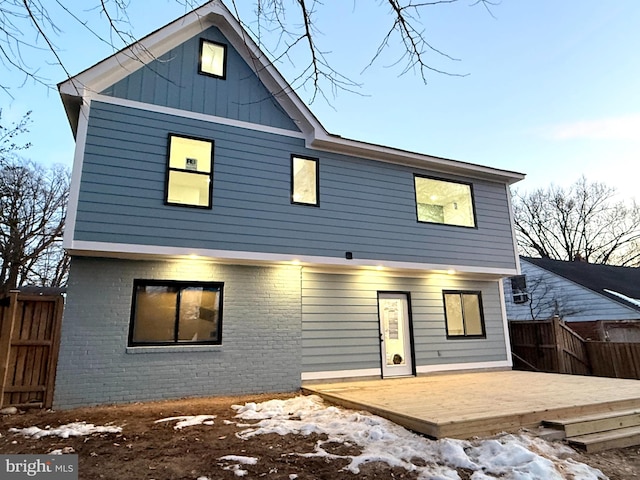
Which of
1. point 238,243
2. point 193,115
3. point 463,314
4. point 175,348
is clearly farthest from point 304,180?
point 463,314

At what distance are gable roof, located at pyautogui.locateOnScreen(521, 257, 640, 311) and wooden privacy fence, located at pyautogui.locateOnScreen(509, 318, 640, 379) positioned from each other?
16.6ft

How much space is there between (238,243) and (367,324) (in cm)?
343

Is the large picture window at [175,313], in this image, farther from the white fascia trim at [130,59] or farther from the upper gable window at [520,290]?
the upper gable window at [520,290]

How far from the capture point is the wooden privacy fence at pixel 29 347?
5871 mm

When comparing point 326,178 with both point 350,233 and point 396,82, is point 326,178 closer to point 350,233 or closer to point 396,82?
point 350,233

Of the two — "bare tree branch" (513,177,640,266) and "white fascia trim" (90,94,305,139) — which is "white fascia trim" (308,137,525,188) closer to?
"white fascia trim" (90,94,305,139)

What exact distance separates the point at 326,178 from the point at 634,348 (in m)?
8.39

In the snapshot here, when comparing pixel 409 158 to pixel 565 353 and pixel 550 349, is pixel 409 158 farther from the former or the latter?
pixel 565 353

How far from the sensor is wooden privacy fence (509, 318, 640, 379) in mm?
9523

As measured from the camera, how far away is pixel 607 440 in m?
4.50

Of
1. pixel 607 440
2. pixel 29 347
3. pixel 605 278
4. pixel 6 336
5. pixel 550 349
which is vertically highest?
pixel 605 278

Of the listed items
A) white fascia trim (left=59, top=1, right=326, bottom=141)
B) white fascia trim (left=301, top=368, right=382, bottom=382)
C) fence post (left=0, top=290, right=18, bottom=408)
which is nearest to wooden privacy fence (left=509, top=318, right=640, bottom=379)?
white fascia trim (left=301, top=368, right=382, bottom=382)

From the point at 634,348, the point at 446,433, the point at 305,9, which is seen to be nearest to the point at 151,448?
the point at 446,433

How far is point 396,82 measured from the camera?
3.48 meters
